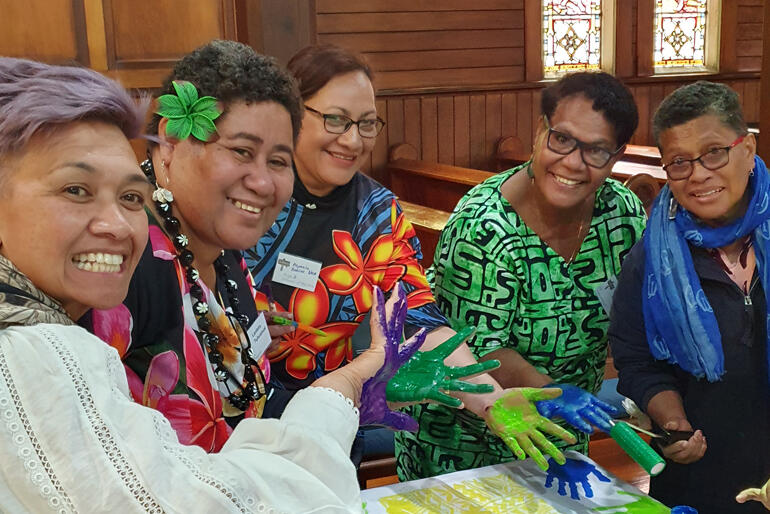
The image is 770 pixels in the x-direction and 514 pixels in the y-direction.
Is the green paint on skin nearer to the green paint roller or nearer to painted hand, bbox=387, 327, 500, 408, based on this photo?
the green paint roller

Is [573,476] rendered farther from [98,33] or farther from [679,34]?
[679,34]

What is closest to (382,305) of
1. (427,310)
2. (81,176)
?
(427,310)

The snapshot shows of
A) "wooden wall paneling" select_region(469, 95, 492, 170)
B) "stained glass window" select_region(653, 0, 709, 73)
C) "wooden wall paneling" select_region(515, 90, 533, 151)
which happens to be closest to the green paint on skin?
"wooden wall paneling" select_region(469, 95, 492, 170)

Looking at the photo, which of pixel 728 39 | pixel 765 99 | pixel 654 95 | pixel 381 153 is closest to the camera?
pixel 765 99

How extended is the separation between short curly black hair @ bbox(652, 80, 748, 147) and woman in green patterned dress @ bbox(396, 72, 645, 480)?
0.51 feet

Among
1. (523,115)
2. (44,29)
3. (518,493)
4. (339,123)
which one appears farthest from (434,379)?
(523,115)

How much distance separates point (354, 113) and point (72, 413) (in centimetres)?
136

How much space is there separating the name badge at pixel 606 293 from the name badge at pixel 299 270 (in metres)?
0.70

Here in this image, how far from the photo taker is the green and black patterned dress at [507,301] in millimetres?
1961

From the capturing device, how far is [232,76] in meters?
1.40

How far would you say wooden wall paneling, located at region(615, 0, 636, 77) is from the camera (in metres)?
6.33

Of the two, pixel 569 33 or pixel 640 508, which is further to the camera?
pixel 569 33

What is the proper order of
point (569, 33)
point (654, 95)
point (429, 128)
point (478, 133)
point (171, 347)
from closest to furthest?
point (171, 347) < point (429, 128) < point (478, 133) < point (569, 33) < point (654, 95)

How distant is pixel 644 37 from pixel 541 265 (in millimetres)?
5049
